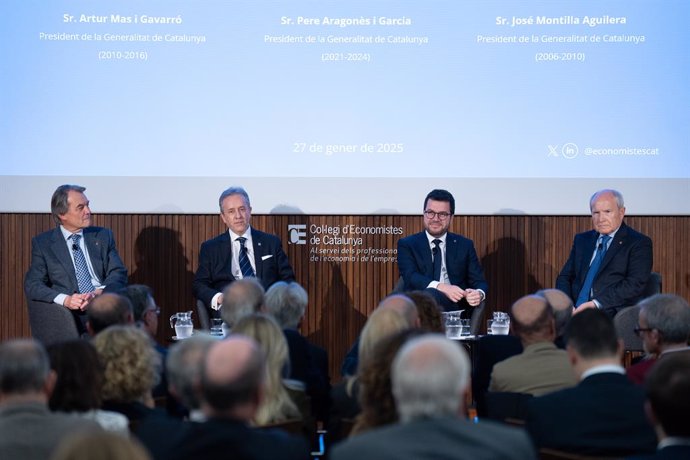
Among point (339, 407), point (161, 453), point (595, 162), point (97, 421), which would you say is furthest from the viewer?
point (595, 162)

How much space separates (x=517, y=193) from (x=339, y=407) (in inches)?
147

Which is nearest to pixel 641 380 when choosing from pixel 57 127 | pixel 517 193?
pixel 517 193

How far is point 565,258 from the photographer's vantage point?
687 cm

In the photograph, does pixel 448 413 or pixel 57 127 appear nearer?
pixel 448 413

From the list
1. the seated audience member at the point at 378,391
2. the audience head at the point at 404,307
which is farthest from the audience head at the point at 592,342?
the seated audience member at the point at 378,391

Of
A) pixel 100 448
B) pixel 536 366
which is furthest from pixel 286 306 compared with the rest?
pixel 100 448

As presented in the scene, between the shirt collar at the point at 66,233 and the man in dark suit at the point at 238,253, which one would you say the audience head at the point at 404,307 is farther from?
the shirt collar at the point at 66,233

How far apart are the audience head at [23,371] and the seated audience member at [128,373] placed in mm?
408

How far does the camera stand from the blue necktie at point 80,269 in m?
5.95

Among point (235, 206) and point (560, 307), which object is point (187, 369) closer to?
point (560, 307)

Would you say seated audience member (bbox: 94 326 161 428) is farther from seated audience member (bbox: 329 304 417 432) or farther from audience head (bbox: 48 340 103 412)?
seated audience member (bbox: 329 304 417 432)

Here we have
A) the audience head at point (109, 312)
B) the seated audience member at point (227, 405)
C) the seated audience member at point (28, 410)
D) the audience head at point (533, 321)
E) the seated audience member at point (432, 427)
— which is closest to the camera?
the seated audience member at point (432, 427)

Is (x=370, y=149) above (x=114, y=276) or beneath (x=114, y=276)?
above

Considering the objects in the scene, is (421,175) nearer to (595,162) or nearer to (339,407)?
(595,162)
